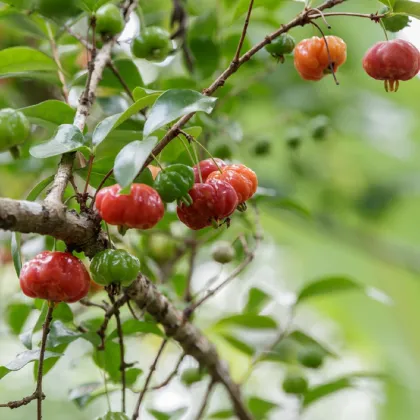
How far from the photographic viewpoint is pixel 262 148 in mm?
2131

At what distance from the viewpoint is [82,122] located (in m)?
1.13

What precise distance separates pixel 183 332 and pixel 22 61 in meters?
0.65

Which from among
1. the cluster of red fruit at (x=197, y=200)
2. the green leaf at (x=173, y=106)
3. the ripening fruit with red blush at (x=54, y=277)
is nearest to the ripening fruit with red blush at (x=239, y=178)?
the cluster of red fruit at (x=197, y=200)

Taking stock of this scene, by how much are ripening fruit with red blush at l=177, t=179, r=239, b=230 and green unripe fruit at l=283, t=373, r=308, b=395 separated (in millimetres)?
943

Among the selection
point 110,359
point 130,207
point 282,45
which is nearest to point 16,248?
point 130,207

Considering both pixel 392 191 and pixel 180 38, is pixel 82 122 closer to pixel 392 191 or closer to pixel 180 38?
pixel 180 38

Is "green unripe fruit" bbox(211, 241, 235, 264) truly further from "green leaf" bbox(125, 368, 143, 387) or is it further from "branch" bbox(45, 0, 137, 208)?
"branch" bbox(45, 0, 137, 208)

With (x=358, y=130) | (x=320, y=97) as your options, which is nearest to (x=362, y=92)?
(x=358, y=130)

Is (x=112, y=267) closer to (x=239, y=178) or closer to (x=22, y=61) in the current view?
(x=239, y=178)

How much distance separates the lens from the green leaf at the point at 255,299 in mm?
1948

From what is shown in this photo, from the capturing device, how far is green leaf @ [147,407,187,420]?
1615 mm

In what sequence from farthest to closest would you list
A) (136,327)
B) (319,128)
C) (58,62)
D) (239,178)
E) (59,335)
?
(319,128), (58,62), (136,327), (59,335), (239,178)

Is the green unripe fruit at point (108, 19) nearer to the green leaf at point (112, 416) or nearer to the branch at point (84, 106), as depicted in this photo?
the branch at point (84, 106)

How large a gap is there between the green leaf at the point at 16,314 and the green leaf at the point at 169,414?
400mm
